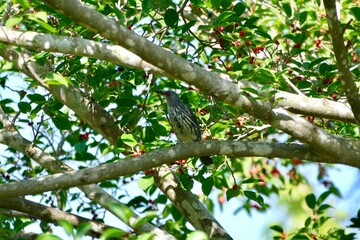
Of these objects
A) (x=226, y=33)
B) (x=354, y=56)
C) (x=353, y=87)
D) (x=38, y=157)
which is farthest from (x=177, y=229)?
(x=354, y=56)

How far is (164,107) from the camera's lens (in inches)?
221

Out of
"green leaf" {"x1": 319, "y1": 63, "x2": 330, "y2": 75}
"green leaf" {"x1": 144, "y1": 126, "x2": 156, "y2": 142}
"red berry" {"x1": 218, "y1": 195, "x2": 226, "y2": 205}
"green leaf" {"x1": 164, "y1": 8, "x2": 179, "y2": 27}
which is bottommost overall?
"green leaf" {"x1": 144, "y1": 126, "x2": 156, "y2": 142}

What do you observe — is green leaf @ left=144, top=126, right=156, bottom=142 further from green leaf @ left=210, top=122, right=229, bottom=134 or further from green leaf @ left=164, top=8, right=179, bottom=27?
green leaf @ left=164, top=8, right=179, bottom=27

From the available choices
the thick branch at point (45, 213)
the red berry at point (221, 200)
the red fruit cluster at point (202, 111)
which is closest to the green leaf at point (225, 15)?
the red fruit cluster at point (202, 111)

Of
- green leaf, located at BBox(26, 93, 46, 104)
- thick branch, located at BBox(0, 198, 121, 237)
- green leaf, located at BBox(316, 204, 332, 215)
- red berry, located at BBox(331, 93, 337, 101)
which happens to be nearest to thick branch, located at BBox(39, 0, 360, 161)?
red berry, located at BBox(331, 93, 337, 101)

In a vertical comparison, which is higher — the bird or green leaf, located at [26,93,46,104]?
the bird

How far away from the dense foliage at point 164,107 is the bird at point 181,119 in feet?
0.83

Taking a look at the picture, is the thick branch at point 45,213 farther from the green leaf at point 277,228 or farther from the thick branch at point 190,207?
the green leaf at point 277,228

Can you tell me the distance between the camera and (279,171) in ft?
22.1

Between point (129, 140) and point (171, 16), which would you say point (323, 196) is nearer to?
point (129, 140)

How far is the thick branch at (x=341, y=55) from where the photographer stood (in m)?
3.39

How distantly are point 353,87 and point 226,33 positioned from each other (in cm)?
130

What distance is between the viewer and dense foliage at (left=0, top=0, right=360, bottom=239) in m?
3.42

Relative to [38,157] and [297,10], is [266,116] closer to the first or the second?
[38,157]
